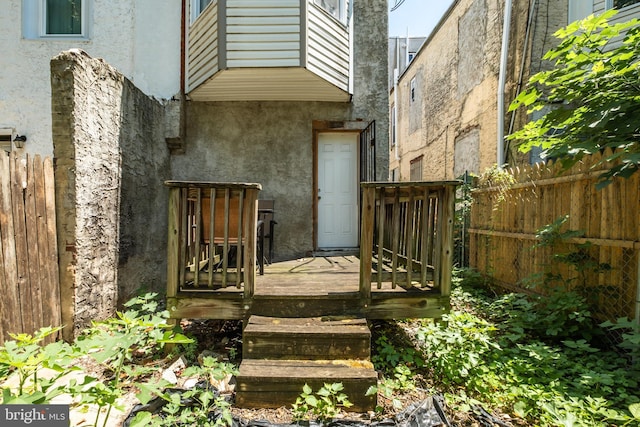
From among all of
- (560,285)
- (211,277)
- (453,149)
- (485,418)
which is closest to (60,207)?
(211,277)

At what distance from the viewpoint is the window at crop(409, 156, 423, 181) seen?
1255 cm

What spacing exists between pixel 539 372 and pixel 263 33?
5.26 metres

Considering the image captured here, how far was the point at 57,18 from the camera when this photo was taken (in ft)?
17.9

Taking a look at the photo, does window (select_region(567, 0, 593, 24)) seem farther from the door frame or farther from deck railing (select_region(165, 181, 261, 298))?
deck railing (select_region(165, 181, 261, 298))

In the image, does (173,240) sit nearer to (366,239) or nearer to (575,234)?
(366,239)

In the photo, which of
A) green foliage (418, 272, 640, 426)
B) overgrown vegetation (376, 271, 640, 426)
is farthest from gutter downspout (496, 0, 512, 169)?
green foliage (418, 272, 640, 426)

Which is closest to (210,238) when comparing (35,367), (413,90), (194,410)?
(194,410)

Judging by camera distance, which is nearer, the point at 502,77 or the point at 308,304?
the point at 308,304

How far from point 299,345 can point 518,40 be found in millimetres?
7473

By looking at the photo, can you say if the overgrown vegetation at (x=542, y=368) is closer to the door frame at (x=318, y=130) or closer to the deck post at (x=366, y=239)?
the deck post at (x=366, y=239)

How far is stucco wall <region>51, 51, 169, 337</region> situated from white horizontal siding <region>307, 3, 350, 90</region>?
8.85 ft

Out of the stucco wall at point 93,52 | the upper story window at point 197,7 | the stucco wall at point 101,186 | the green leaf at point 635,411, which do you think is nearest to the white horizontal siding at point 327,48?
the upper story window at point 197,7

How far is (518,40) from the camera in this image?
21.3 ft

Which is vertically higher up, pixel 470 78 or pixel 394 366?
pixel 470 78
